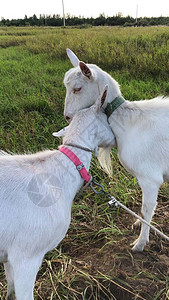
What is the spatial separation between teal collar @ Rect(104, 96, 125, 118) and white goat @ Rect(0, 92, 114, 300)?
48 centimetres

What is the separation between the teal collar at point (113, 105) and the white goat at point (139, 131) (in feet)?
0.07

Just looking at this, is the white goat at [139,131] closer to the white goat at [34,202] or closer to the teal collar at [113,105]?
the teal collar at [113,105]

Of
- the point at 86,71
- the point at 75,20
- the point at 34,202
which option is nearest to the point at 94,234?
the point at 34,202

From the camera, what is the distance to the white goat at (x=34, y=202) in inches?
56.5

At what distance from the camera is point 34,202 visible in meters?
1.51

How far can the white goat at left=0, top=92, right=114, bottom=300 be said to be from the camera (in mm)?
1436

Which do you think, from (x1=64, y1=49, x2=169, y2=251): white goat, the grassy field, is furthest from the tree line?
(x1=64, y1=49, x2=169, y2=251): white goat

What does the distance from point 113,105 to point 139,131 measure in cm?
33

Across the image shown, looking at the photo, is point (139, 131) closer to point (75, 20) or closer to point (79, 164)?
point (79, 164)

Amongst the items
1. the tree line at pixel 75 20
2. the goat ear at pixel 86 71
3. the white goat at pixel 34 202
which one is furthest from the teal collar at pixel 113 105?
the tree line at pixel 75 20

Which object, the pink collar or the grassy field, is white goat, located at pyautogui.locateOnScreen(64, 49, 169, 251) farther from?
the pink collar

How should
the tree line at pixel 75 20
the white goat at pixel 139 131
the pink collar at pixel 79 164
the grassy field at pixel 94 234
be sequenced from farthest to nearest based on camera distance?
the tree line at pixel 75 20
the white goat at pixel 139 131
the grassy field at pixel 94 234
the pink collar at pixel 79 164

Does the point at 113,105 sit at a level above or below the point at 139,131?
above

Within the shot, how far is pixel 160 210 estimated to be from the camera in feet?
9.19
